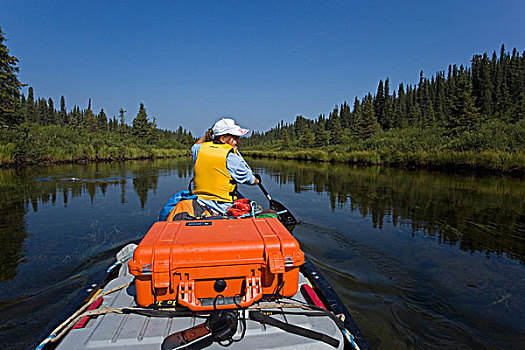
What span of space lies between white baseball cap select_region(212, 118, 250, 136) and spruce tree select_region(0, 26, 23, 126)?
2858cm

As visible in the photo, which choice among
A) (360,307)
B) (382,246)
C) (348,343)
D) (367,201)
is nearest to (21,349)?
(348,343)

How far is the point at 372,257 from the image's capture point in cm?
566

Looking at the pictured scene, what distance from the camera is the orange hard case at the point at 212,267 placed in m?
2.12

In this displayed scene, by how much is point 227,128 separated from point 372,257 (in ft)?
12.5

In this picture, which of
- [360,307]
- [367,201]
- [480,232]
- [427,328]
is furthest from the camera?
[367,201]

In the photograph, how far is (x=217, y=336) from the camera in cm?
194

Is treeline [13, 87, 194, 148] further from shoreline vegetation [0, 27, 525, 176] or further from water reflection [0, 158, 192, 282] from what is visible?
water reflection [0, 158, 192, 282]

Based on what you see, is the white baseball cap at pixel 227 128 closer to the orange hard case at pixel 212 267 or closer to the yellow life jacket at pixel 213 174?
the yellow life jacket at pixel 213 174

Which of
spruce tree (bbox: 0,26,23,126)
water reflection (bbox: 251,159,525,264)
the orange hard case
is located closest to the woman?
the orange hard case

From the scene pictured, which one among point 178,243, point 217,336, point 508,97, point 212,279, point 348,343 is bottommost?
point 348,343

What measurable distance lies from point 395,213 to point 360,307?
5.94 m

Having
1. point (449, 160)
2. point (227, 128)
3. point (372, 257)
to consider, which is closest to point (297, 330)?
point (227, 128)

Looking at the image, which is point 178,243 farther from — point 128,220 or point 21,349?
point 128,220

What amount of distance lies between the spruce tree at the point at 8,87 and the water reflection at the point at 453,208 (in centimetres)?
2624
